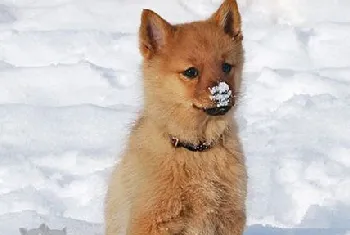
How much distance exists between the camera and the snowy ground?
6453 millimetres

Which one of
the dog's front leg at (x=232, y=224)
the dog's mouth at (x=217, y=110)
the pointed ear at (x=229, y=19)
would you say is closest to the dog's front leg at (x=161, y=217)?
the dog's front leg at (x=232, y=224)

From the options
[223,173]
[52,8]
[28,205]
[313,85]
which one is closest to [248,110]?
[313,85]

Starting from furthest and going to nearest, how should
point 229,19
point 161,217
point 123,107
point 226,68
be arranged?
point 123,107, point 229,19, point 226,68, point 161,217

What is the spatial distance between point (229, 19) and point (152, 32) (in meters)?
Answer: 0.45

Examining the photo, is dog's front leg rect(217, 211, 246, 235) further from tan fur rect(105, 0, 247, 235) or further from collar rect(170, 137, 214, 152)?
collar rect(170, 137, 214, 152)

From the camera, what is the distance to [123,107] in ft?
27.6

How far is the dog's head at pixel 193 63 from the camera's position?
496 centimetres

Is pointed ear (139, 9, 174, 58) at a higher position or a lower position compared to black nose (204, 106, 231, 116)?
higher

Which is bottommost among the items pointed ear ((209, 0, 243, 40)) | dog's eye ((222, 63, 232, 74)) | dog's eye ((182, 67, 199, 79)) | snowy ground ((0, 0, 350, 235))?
snowy ground ((0, 0, 350, 235))

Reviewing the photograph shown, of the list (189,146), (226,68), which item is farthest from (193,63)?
(189,146)

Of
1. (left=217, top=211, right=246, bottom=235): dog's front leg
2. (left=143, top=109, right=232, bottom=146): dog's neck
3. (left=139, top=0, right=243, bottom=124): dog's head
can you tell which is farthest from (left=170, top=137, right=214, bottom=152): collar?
(left=217, top=211, right=246, bottom=235): dog's front leg

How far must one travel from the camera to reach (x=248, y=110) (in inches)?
321

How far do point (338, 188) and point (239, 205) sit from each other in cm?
161

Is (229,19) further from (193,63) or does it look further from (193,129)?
(193,129)
